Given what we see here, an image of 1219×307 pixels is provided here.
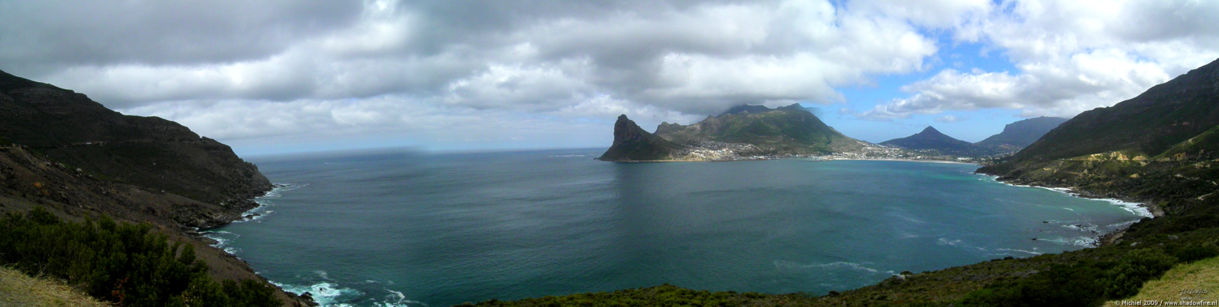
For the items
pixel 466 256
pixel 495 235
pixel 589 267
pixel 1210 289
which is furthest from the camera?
pixel 495 235

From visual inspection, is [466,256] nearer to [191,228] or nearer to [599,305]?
[599,305]

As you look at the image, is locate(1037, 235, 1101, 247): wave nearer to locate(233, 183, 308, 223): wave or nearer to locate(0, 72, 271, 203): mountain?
locate(233, 183, 308, 223): wave

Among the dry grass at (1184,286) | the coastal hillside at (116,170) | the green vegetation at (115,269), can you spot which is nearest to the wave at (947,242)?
the dry grass at (1184,286)

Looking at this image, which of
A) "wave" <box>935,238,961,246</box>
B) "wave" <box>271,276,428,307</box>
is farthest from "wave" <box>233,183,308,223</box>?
"wave" <box>935,238,961,246</box>

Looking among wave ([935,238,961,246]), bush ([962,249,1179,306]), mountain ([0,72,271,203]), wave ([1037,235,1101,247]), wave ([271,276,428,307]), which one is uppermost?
mountain ([0,72,271,203])

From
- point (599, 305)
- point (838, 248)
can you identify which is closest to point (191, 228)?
point (599, 305)

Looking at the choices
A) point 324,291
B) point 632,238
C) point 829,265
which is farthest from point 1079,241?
point 324,291

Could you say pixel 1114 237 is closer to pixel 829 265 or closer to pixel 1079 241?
pixel 1079 241
